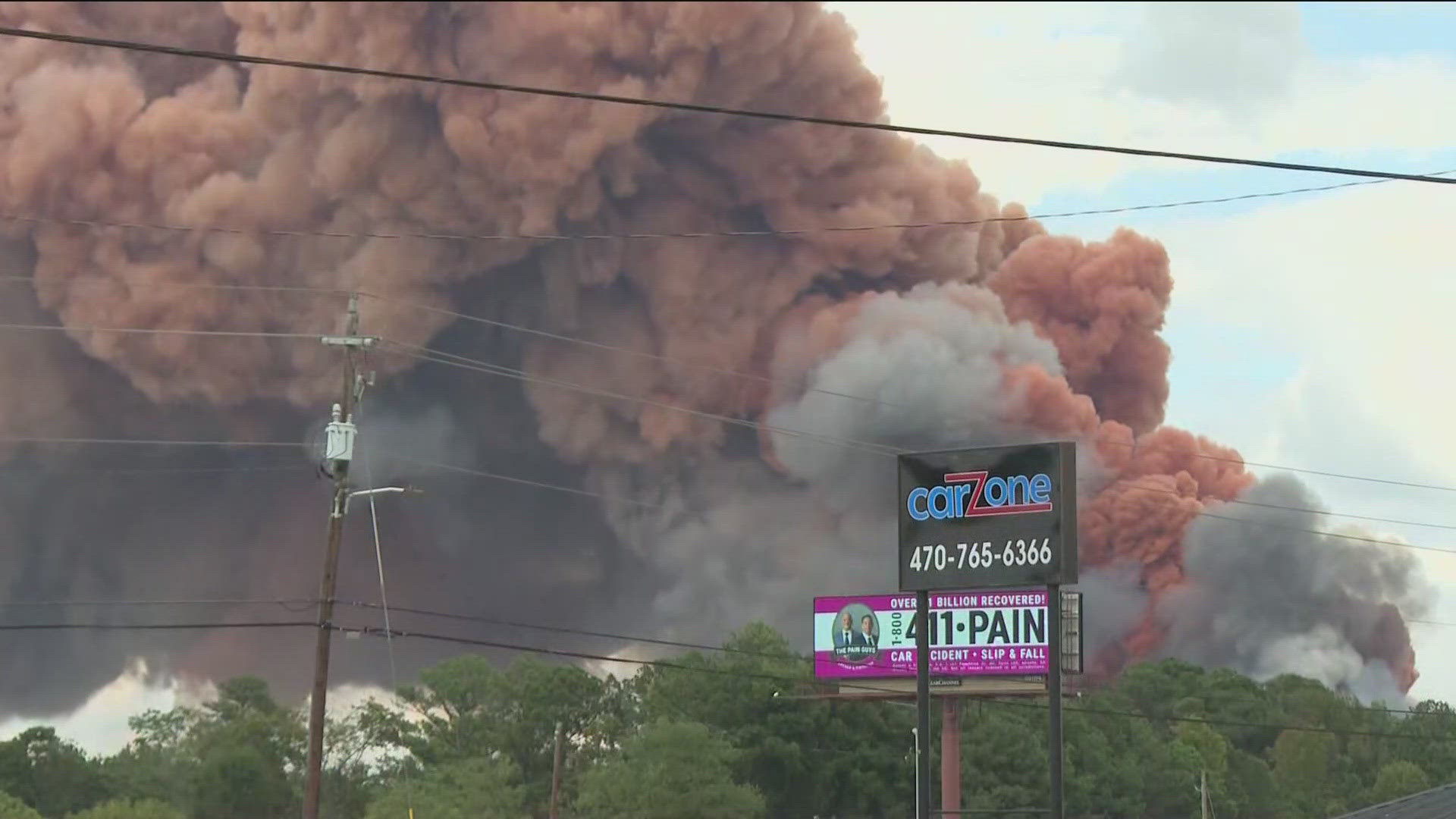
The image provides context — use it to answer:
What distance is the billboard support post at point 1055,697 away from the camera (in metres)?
21.6

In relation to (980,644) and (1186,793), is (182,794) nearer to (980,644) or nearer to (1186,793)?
(980,644)

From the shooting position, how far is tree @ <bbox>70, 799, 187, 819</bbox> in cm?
6912

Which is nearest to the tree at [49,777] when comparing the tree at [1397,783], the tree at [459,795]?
the tree at [459,795]

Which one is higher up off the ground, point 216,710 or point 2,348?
point 2,348

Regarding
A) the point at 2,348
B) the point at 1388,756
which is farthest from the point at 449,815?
the point at 1388,756

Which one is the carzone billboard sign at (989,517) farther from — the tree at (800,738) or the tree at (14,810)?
the tree at (800,738)

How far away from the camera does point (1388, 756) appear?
11625 cm

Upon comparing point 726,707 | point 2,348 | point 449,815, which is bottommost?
point 449,815

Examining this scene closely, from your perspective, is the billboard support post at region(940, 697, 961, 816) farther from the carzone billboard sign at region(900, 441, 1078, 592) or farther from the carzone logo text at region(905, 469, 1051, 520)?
the carzone logo text at region(905, 469, 1051, 520)

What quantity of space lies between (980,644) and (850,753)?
2424cm

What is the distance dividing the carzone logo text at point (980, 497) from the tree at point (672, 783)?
48483 millimetres

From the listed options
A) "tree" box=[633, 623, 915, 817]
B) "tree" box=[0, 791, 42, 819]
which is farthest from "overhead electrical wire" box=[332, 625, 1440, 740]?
"tree" box=[0, 791, 42, 819]

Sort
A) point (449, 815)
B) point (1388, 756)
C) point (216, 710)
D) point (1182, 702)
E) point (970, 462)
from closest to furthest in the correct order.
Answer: point (970, 462) → point (449, 815) → point (216, 710) → point (1182, 702) → point (1388, 756)

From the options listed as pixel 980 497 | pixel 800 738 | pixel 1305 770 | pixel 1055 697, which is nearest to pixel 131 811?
pixel 800 738
